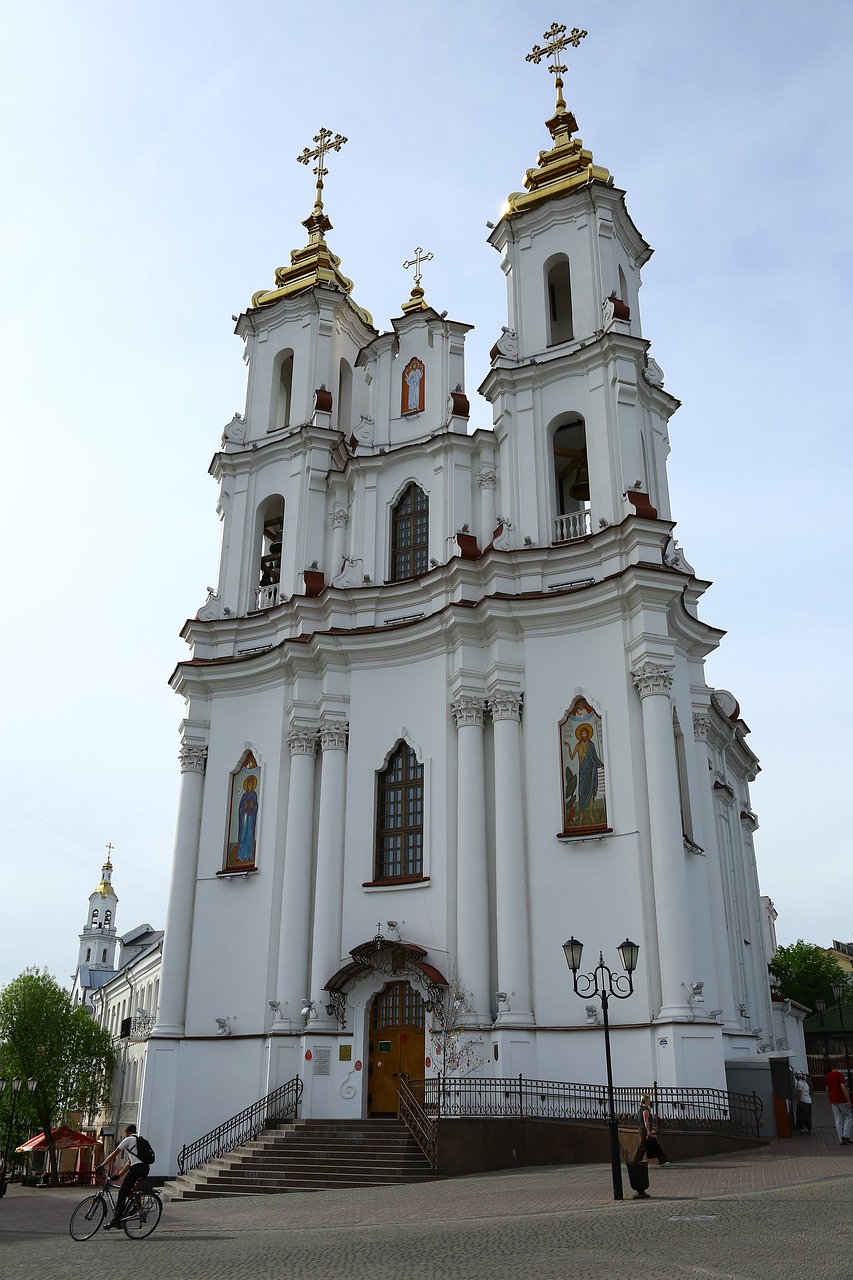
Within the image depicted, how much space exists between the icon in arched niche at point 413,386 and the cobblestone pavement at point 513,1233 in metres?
19.4

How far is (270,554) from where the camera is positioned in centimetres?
3203

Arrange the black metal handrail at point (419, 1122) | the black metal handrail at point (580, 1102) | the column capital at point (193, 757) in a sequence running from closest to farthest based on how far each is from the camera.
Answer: the black metal handrail at point (419, 1122), the black metal handrail at point (580, 1102), the column capital at point (193, 757)

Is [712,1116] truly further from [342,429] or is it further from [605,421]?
[342,429]

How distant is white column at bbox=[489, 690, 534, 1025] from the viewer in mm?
22233

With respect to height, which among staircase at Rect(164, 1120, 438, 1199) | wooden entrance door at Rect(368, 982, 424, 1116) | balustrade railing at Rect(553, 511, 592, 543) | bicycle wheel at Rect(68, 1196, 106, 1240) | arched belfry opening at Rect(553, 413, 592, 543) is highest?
arched belfry opening at Rect(553, 413, 592, 543)

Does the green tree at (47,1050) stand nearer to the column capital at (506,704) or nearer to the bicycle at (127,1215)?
the column capital at (506,704)

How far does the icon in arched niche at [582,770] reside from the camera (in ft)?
75.5

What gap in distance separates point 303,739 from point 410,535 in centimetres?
588

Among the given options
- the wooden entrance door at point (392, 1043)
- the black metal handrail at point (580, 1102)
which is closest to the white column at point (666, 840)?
the black metal handrail at point (580, 1102)

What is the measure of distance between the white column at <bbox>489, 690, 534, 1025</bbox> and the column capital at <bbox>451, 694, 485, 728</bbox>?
281mm

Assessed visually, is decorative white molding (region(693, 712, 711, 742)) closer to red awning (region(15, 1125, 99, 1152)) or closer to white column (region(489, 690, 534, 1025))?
white column (region(489, 690, 534, 1025))

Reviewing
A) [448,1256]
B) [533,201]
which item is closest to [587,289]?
[533,201]

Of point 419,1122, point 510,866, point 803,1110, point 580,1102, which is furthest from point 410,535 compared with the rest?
point 803,1110

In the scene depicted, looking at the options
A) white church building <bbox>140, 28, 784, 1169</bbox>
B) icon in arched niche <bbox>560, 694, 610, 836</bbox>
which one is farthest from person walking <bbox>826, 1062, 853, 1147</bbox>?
icon in arched niche <bbox>560, 694, 610, 836</bbox>
